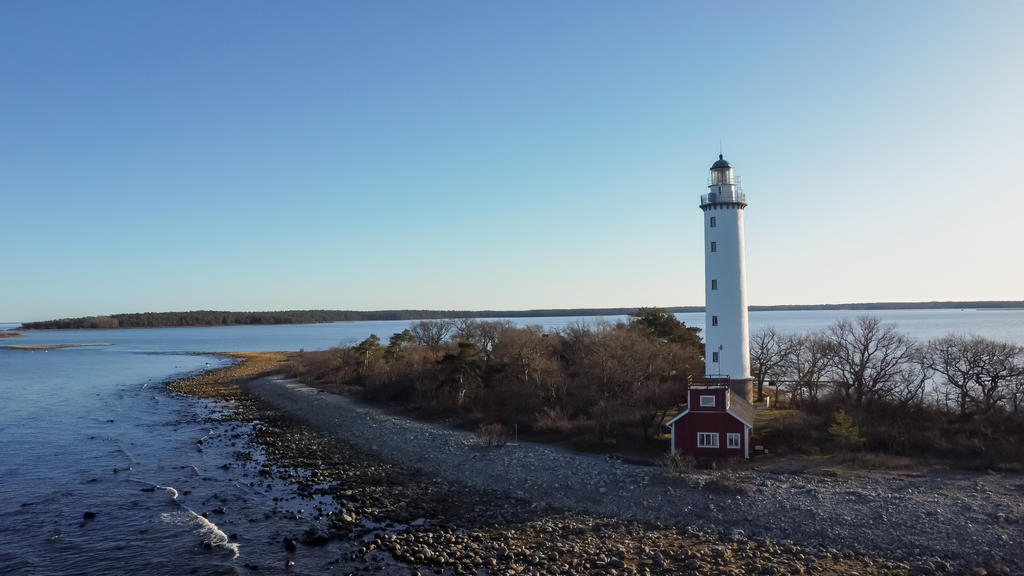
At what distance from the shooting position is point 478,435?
32.2 meters

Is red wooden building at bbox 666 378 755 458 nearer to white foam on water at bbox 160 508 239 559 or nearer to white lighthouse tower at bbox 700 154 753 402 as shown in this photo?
white lighthouse tower at bbox 700 154 753 402

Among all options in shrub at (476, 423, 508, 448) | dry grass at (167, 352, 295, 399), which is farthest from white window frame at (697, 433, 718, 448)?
dry grass at (167, 352, 295, 399)

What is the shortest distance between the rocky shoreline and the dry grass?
34.1 metres

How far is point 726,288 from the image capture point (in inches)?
1282

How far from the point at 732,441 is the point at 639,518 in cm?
789

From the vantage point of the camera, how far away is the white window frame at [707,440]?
26062mm

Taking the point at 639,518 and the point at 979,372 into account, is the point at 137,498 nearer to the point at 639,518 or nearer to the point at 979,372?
the point at 639,518

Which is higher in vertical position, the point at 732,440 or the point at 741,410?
the point at 741,410

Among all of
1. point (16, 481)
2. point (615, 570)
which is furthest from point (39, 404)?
point (615, 570)

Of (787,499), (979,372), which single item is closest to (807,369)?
(979,372)

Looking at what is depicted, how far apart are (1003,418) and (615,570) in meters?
21.7

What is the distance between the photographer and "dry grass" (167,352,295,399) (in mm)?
57719

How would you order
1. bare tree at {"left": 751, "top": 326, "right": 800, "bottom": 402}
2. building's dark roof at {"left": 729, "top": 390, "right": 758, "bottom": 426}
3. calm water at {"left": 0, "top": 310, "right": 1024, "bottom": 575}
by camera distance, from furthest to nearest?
bare tree at {"left": 751, "top": 326, "right": 800, "bottom": 402} < building's dark roof at {"left": 729, "top": 390, "right": 758, "bottom": 426} < calm water at {"left": 0, "top": 310, "right": 1024, "bottom": 575}

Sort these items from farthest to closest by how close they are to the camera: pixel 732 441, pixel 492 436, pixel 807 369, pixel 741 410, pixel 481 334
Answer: pixel 481 334 → pixel 807 369 → pixel 492 436 → pixel 741 410 → pixel 732 441
